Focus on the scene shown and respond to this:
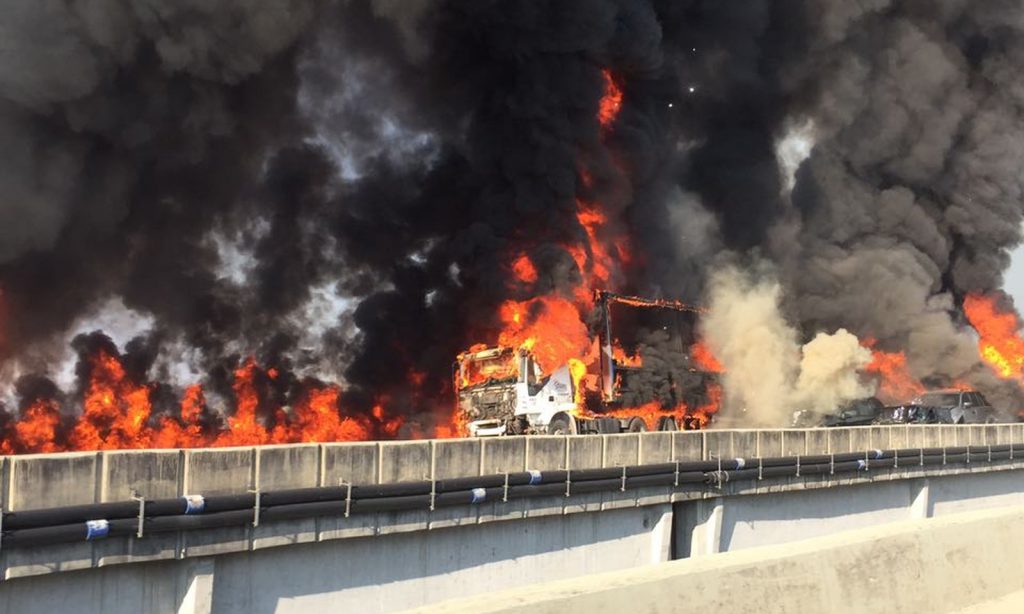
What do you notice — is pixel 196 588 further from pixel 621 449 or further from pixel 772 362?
pixel 772 362

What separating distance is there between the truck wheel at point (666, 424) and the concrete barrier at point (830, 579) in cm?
1936

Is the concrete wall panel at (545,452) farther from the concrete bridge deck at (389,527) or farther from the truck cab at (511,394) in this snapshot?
the truck cab at (511,394)

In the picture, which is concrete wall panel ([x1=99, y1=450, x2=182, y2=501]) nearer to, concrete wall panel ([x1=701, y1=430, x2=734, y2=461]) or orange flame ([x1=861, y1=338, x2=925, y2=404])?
concrete wall panel ([x1=701, y1=430, x2=734, y2=461])

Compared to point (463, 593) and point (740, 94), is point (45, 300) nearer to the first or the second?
point (463, 593)

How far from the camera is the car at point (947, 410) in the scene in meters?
35.8

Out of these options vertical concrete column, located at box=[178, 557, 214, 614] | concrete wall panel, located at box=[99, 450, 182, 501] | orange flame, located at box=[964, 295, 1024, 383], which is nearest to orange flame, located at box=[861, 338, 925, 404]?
orange flame, located at box=[964, 295, 1024, 383]

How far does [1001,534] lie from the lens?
507 inches

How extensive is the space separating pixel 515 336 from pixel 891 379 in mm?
20156

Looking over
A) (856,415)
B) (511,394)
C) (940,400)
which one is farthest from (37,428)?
(940,400)

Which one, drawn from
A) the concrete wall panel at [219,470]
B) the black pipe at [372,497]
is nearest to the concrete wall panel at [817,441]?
the black pipe at [372,497]

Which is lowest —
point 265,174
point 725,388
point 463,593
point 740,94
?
point 463,593

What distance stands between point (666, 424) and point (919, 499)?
374 inches

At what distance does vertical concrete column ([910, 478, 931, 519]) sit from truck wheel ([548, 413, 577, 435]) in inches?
327

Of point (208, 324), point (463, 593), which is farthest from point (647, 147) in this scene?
point (463, 593)
